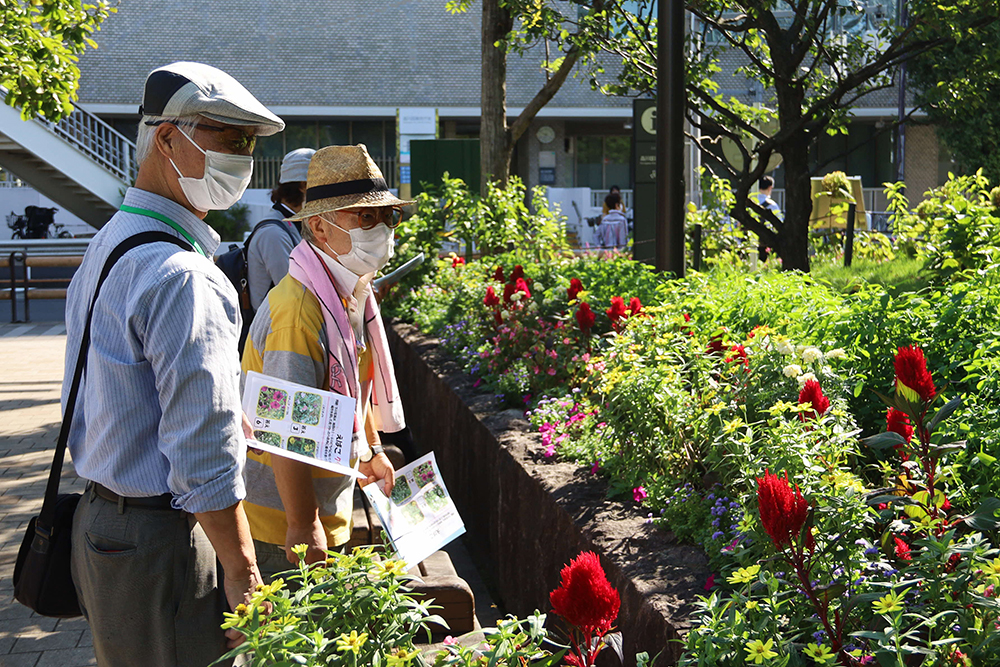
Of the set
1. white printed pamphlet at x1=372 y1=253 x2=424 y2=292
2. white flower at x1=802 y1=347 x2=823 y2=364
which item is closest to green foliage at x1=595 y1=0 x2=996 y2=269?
white printed pamphlet at x1=372 y1=253 x2=424 y2=292

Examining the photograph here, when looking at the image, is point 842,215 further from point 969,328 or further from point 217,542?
point 217,542

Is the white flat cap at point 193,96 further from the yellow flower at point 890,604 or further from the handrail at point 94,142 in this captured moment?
the handrail at point 94,142

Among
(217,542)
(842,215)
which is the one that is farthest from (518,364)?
(842,215)

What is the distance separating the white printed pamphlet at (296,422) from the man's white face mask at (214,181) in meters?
0.54

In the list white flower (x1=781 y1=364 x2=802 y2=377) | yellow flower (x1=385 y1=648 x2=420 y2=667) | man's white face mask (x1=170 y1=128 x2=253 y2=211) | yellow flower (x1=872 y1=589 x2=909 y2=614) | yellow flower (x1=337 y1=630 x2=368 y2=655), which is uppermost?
man's white face mask (x1=170 y1=128 x2=253 y2=211)

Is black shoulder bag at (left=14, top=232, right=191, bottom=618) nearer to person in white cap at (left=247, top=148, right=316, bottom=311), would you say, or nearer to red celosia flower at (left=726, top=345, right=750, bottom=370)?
red celosia flower at (left=726, top=345, right=750, bottom=370)

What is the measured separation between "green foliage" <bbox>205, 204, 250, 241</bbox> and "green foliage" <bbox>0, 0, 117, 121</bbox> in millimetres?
17393

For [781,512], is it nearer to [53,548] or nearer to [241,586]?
[241,586]

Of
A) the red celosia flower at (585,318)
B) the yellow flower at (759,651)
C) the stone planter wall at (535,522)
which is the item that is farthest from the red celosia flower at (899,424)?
the red celosia flower at (585,318)

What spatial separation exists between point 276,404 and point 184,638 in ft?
2.29

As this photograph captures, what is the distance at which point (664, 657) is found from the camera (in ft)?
8.55

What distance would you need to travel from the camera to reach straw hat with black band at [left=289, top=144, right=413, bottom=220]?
322 centimetres

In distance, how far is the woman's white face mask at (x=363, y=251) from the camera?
3.25 meters

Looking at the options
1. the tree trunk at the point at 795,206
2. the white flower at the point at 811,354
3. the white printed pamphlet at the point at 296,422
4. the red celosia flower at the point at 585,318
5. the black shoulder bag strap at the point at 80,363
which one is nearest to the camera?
the black shoulder bag strap at the point at 80,363
